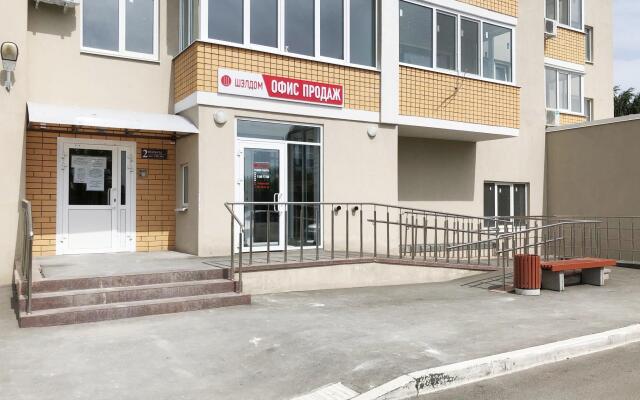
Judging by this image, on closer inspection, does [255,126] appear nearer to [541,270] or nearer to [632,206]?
[541,270]

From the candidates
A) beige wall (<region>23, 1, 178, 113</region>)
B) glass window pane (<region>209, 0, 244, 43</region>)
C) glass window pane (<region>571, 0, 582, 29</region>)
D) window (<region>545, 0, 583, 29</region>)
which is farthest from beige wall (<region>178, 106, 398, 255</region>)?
glass window pane (<region>571, 0, 582, 29</region>)

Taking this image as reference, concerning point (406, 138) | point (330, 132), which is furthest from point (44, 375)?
point (406, 138)

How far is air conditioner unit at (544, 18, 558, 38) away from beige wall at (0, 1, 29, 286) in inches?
589

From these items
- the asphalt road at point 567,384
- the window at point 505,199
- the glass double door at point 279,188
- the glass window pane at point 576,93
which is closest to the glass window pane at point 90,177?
the glass double door at point 279,188

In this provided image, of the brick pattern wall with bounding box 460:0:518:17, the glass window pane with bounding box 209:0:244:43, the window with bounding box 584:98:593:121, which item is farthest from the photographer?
the window with bounding box 584:98:593:121

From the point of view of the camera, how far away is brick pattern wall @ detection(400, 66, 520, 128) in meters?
12.6

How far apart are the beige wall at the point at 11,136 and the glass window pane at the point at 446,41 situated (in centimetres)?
884

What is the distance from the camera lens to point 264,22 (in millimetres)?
10641

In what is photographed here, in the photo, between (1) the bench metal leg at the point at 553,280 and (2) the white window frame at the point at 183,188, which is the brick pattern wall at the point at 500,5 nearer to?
(1) the bench metal leg at the point at 553,280

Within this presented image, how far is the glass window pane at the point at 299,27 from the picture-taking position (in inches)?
430

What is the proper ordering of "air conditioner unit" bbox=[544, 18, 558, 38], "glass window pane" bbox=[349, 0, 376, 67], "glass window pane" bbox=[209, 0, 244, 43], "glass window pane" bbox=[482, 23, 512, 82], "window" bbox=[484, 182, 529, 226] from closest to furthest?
"glass window pane" bbox=[209, 0, 244, 43] < "glass window pane" bbox=[349, 0, 376, 67] < "glass window pane" bbox=[482, 23, 512, 82] < "window" bbox=[484, 182, 529, 226] < "air conditioner unit" bbox=[544, 18, 558, 38]

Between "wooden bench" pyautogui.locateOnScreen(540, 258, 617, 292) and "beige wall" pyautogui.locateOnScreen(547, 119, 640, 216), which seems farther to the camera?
"beige wall" pyautogui.locateOnScreen(547, 119, 640, 216)

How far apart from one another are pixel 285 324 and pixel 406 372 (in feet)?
7.37

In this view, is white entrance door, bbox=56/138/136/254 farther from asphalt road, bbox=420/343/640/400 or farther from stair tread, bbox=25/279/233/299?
asphalt road, bbox=420/343/640/400
